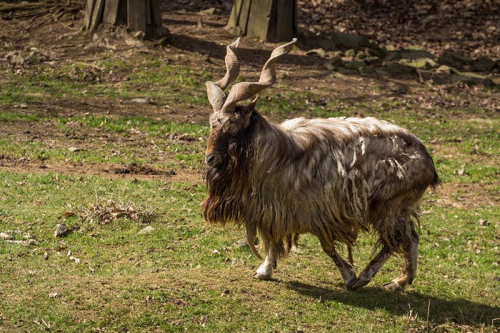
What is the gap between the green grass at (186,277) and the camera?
734 centimetres

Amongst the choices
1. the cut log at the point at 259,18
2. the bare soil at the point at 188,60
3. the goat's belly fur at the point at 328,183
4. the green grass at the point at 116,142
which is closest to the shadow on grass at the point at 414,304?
the goat's belly fur at the point at 328,183

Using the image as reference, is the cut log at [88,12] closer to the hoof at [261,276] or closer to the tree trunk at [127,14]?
the tree trunk at [127,14]

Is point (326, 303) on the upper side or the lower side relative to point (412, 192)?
lower

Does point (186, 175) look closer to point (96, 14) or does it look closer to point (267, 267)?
point (267, 267)

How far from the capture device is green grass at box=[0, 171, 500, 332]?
24.1 feet

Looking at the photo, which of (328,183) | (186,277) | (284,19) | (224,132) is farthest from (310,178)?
(284,19)

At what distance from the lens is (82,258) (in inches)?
341

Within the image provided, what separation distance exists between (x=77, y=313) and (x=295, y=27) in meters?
14.8

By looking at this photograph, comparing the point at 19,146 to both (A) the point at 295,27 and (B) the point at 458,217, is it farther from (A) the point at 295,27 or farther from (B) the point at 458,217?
(A) the point at 295,27

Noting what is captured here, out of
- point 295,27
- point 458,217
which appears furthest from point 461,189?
point 295,27

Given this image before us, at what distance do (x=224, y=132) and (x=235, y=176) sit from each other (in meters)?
0.47

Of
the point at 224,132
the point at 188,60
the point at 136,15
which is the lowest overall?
the point at 188,60

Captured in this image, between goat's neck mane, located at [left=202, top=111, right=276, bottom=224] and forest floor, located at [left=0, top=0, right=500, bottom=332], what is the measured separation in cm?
85

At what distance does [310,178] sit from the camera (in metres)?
7.90
